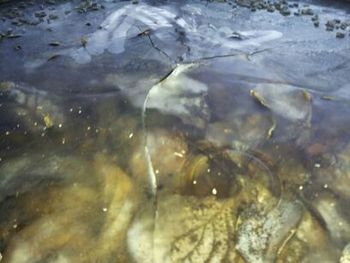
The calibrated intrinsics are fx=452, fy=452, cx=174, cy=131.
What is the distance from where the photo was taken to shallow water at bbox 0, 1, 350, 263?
7.63ft

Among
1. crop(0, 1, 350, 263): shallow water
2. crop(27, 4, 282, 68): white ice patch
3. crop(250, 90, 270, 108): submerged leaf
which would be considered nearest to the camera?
crop(0, 1, 350, 263): shallow water

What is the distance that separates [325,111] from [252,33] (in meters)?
1.43

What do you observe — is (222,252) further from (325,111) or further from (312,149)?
(325,111)

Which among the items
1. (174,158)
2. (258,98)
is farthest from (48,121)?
(258,98)

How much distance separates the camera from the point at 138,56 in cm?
333

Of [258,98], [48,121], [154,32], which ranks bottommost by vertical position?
[48,121]

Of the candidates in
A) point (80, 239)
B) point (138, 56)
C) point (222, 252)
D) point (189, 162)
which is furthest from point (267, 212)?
point (138, 56)

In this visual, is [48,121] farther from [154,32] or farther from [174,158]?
[154,32]

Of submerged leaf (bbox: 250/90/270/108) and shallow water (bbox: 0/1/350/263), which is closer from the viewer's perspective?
shallow water (bbox: 0/1/350/263)

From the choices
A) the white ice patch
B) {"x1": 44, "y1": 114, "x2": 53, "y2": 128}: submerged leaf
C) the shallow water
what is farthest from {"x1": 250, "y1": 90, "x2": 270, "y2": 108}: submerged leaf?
{"x1": 44, "y1": 114, "x2": 53, "y2": 128}: submerged leaf

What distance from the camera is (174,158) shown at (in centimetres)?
251

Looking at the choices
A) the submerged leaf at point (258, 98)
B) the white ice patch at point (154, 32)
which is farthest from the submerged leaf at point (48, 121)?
the submerged leaf at point (258, 98)

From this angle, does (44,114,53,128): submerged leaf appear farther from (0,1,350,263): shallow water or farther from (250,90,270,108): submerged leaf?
(250,90,270,108): submerged leaf

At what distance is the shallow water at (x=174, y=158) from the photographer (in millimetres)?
2326
